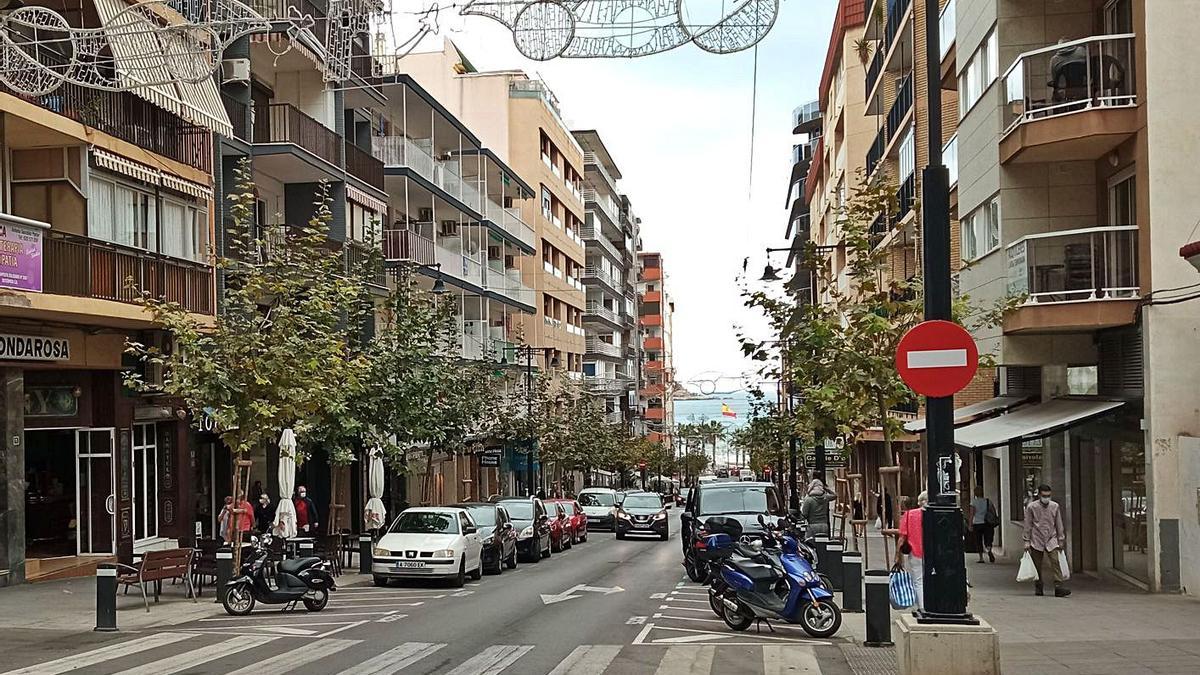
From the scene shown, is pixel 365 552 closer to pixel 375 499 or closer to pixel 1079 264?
pixel 375 499

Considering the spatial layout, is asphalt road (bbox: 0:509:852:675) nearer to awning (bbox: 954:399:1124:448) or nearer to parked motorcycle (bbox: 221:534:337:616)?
parked motorcycle (bbox: 221:534:337:616)

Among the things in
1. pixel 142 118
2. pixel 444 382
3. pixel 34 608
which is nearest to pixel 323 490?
pixel 444 382

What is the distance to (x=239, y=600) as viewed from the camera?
58.7 ft

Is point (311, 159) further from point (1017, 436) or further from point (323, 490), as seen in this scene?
point (1017, 436)

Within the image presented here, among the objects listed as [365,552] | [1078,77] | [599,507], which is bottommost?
[599,507]

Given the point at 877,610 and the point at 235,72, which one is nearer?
the point at 877,610

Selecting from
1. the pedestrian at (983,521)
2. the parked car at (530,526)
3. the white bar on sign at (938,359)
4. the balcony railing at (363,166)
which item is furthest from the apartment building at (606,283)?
the white bar on sign at (938,359)

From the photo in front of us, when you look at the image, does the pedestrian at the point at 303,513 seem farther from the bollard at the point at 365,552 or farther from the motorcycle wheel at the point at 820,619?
the motorcycle wheel at the point at 820,619

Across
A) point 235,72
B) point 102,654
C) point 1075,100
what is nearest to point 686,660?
point 102,654

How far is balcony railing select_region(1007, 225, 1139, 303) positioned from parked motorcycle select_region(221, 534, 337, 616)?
459 inches

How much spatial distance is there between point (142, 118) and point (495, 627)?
14.5 meters

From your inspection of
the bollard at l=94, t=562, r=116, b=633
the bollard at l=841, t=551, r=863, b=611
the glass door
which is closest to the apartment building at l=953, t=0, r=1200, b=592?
the bollard at l=841, t=551, r=863, b=611

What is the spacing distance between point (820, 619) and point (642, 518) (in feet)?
96.4

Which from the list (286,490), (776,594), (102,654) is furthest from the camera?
(286,490)
